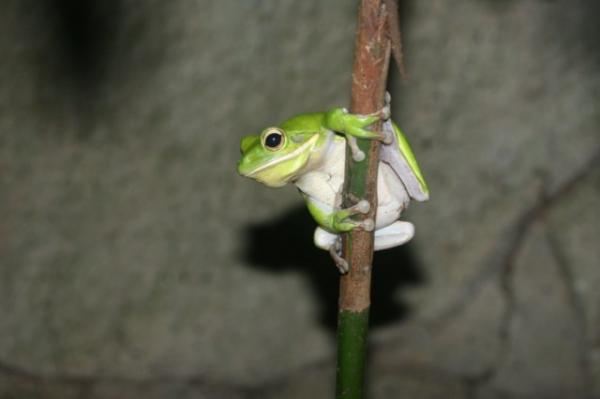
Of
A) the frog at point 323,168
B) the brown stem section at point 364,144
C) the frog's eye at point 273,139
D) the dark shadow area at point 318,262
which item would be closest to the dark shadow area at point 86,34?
the dark shadow area at point 318,262

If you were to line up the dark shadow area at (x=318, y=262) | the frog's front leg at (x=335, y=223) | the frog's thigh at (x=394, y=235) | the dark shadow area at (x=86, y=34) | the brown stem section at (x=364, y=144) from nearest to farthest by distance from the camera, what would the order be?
1. the brown stem section at (x=364, y=144)
2. the frog's front leg at (x=335, y=223)
3. the frog's thigh at (x=394, y=235)
4. the dark shadow area at (x=86, y=34)
5. the dark shadow area at (x=318, y=262)

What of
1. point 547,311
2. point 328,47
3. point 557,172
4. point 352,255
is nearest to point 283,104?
point 328,47

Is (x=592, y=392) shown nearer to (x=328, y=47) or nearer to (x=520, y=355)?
(x=520, y=355)

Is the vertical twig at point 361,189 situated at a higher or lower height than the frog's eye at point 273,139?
lower

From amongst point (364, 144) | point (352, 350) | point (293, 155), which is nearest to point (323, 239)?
point (293, 155)

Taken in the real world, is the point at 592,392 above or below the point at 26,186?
below

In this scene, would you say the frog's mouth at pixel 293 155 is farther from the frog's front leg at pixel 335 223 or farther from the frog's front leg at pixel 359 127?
the frog's front leg at pixel 359 127
